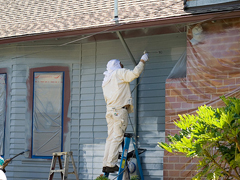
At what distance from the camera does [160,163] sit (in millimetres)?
8797

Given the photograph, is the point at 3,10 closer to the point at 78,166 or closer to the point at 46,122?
the point at 46,122

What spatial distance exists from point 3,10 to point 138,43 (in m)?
4.44

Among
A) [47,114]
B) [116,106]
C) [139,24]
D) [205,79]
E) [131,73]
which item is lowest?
[47,114]

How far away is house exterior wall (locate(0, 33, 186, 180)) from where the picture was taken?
353 inches

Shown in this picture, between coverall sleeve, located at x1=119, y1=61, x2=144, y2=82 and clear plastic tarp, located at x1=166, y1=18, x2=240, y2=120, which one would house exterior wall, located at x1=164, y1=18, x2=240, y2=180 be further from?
coverall sleeve, located at x1=119, y1=61, x2=144, y2=82

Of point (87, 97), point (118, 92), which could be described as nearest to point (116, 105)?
point (118, 92)

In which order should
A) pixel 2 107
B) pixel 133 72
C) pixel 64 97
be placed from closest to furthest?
1. pixel 133 72
2. pixel 64 97
3. pixel 2 107

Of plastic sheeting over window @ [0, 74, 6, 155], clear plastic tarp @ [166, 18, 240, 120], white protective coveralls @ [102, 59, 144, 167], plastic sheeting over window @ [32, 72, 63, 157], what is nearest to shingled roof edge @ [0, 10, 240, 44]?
clear plastic tarp @ [166, 18, 240, 120]

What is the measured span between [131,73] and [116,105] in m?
0.63

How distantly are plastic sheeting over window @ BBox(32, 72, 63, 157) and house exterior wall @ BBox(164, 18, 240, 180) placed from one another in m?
3.27

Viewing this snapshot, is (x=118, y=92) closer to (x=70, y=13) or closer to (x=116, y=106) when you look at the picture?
(x=116, y=106)

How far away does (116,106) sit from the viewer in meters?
7.98

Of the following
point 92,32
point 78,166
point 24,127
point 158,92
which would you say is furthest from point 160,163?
point 24,127

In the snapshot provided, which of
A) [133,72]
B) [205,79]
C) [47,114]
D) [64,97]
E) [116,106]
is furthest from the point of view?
[47,114]
